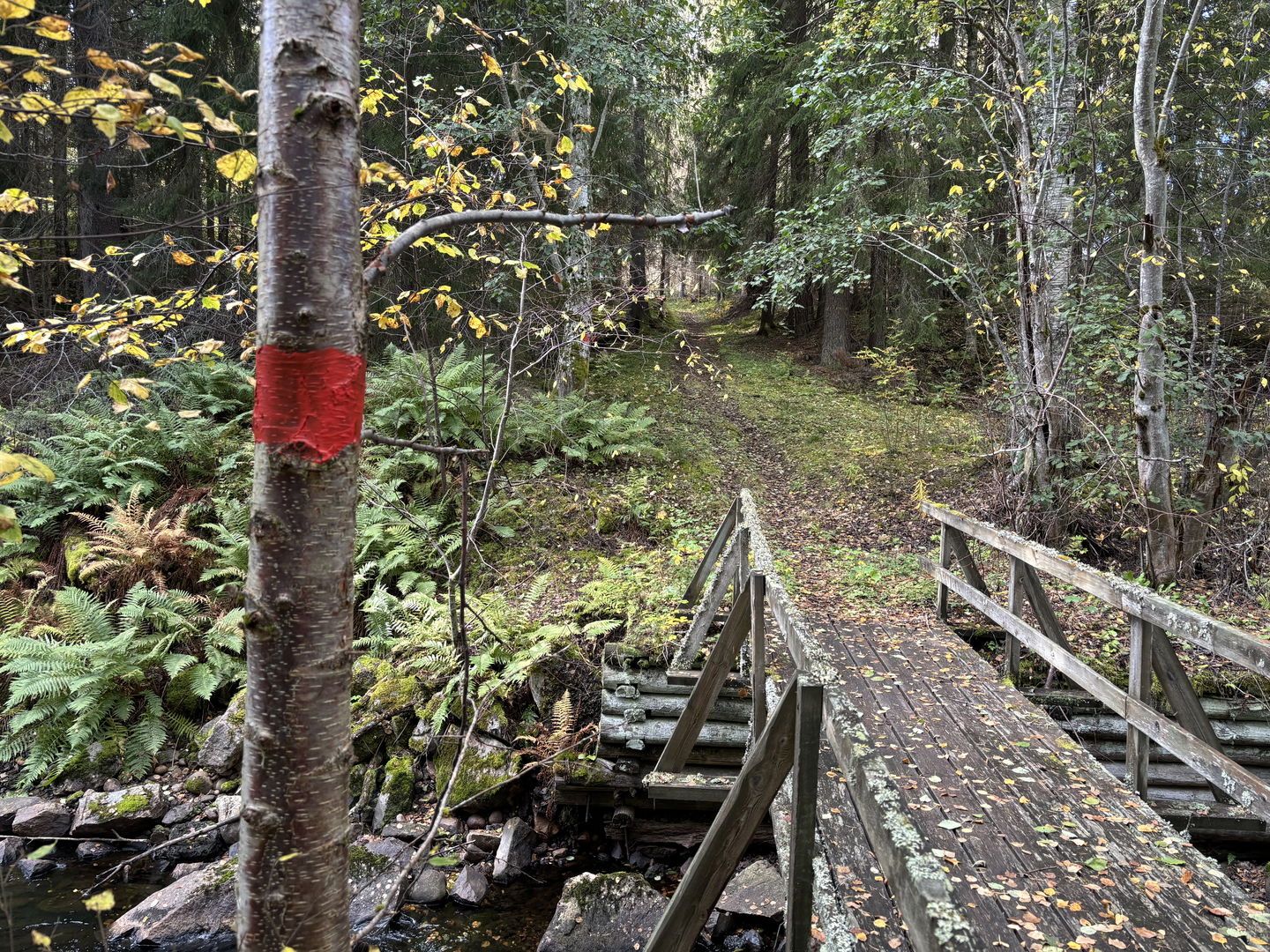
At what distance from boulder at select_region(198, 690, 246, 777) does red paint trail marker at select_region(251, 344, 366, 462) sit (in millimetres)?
6983

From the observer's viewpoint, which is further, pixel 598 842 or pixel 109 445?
pixel 109 445

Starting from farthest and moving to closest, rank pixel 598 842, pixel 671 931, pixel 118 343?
1. pixel 598 842
2. pixel 671 931
3. pixel 118 343

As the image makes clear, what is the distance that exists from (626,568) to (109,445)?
7.90 metres

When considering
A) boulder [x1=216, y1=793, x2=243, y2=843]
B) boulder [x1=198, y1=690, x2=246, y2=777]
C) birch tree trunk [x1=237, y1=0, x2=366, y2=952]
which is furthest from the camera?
boulder [x1=198, y1=690, x2=246, y2=777]

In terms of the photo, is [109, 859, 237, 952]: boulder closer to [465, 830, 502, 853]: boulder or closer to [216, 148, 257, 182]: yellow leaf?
[465, 830, 502, 853]: boulder

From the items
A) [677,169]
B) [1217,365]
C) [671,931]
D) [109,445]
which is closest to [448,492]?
Result: [109,445]

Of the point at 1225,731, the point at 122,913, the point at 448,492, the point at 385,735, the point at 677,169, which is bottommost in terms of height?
the point at 122,913

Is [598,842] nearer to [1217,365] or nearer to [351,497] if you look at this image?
[351,497]

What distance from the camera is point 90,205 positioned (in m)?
13.0

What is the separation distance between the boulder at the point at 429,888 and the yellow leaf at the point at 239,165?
5690mm

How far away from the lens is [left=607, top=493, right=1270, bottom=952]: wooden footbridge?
267 centimetres

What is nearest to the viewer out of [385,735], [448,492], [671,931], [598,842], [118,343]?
[118,343]

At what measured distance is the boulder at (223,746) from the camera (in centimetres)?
755

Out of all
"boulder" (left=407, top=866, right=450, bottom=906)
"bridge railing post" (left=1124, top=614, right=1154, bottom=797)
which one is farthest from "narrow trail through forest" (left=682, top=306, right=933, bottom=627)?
"boulder" (left=407, top=866, right=450, bottom=906)
